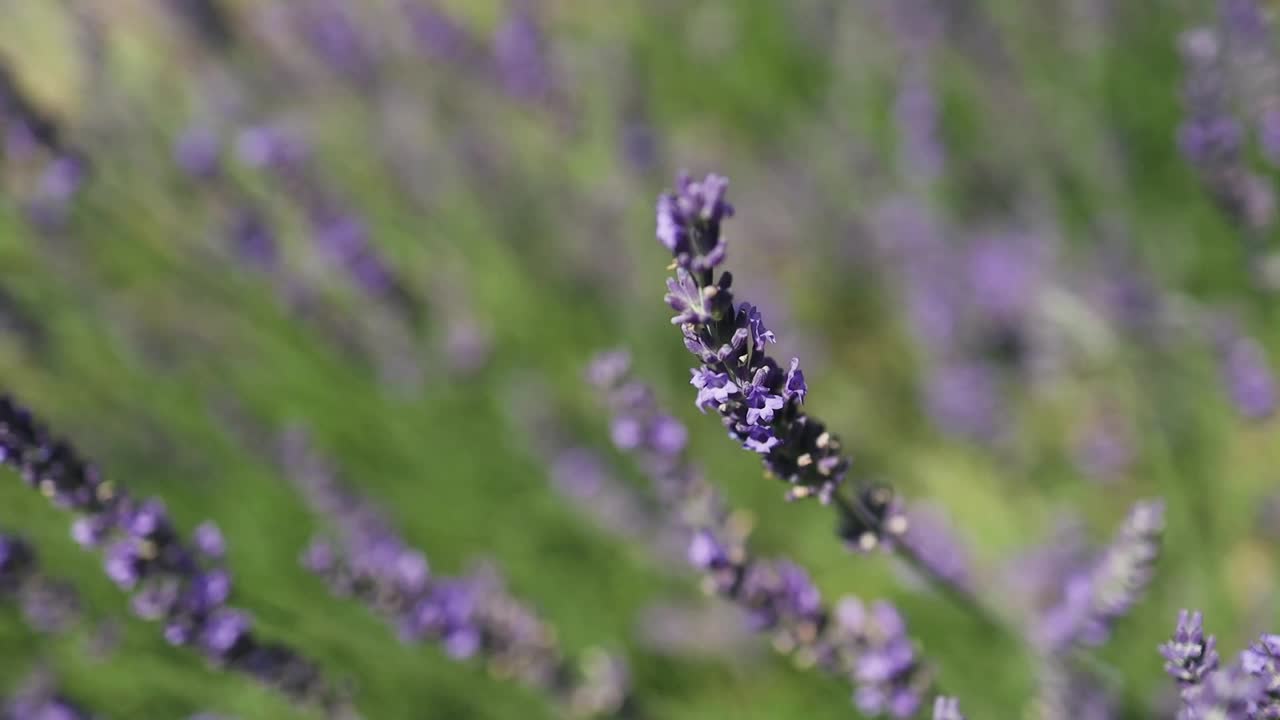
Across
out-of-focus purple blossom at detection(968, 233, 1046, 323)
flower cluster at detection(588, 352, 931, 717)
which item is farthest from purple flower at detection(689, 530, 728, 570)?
out-of-focus purple blossom at detection(968, 233, 1046, 323)

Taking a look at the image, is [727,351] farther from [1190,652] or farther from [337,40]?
[337,40]

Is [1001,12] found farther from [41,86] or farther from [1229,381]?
[41,86]

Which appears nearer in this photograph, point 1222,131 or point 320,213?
point 1222,131

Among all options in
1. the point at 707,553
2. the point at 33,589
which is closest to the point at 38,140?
the point at 33,589

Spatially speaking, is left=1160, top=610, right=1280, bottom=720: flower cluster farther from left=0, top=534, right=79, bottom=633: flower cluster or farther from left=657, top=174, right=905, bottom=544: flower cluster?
left=0, top=534, right=79, bottom=633: flower cluster

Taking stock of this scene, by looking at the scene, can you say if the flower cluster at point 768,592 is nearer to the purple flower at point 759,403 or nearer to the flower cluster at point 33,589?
the purple flower at point 759,403

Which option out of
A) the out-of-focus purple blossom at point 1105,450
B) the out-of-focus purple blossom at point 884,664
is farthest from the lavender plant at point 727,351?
the out-of-focus purple blossom at point 1105,450
